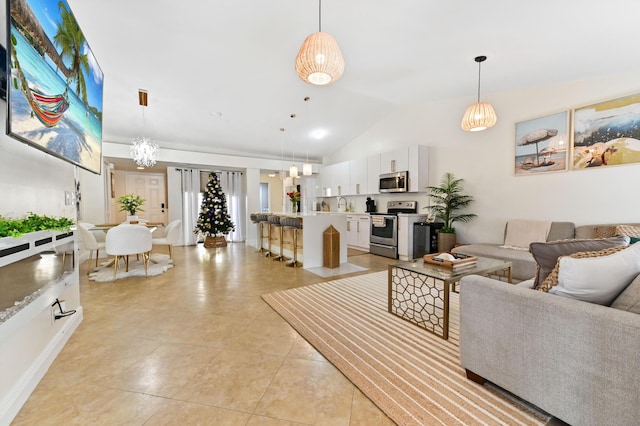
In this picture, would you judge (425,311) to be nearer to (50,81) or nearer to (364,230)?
(50,81)

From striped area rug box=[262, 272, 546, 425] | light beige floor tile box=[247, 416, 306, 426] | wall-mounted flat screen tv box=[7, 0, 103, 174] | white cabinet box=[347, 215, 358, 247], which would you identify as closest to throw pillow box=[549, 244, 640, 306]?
striped area rug box=[262, 272, 546, 425]

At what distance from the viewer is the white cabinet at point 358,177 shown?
20.9 feet

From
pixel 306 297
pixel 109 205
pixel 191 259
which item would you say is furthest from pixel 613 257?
pixel 109 205

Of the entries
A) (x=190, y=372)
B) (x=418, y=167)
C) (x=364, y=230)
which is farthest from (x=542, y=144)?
(x=190, y=372)

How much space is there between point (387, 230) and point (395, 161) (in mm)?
1548

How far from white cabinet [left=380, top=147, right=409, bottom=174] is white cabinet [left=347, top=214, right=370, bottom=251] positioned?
1177 millimetres

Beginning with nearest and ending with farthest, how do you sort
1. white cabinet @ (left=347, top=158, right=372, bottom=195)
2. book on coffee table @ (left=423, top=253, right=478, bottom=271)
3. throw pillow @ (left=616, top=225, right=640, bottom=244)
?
book on coffee table @ (left=423, top=253, right=478, bottom=271), throw pillow @ (left=616, top=225, right=640, bottom=244), white cabinet @ (left=347, top=158, right=372, bottom=195)

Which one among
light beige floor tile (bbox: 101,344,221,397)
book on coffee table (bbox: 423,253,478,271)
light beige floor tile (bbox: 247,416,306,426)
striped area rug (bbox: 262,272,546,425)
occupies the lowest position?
light beige floor tile (bbox: 101,344,221,397)

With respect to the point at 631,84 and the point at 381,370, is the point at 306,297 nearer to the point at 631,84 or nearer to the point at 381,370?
the point at 381,370

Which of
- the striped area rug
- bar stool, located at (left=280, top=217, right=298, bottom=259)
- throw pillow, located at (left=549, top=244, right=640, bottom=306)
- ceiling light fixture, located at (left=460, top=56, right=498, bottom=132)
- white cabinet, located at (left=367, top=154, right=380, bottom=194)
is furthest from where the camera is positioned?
white cabinet, located at (left=367, top=154, right=380, bottom=194)

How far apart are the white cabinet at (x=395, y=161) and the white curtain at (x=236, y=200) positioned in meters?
4.08

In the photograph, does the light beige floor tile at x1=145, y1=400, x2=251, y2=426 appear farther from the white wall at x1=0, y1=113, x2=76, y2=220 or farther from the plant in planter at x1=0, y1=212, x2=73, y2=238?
the white wall at x1=0, y1=113, x2=76, y2=220

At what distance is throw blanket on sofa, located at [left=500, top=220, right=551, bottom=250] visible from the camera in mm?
3670

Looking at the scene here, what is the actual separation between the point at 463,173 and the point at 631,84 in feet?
7.11
